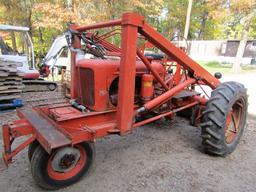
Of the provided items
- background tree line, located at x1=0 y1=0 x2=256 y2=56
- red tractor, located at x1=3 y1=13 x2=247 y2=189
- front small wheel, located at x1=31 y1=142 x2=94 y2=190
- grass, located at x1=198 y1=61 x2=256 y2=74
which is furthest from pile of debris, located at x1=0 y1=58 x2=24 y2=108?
grass, located at x1=198 y1=61 x2=256 y2=74

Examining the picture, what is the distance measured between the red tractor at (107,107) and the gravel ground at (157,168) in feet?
0.72

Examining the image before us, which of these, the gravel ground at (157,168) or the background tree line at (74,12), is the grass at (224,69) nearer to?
the background tree line at (74,12)

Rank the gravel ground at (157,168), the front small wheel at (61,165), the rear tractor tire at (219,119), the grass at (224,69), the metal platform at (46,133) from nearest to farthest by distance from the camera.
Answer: the metal platform at (46,133) → the front small wheel at (61,165) → the gravel ground at (157,168) → the rear tractor tire at (219,119) → the grass at (224,69)

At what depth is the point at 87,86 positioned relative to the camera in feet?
10.5

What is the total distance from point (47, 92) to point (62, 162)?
569 centimetres

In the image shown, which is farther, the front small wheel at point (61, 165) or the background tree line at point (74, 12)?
the background tree line at point (74, 12)

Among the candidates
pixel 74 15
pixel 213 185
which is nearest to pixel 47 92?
pixel 74 15

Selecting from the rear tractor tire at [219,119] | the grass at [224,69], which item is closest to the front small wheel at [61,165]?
the rear tractor tire at [219,119]

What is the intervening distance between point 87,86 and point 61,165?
112 centimetres

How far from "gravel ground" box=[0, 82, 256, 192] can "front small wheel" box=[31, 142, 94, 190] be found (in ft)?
0.42

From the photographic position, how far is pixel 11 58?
7.32 m

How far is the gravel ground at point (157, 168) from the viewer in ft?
8.73

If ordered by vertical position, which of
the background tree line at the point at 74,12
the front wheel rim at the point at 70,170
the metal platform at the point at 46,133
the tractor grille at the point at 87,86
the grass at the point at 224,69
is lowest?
the grass at the point at 224,69

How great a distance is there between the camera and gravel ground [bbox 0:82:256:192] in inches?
105
